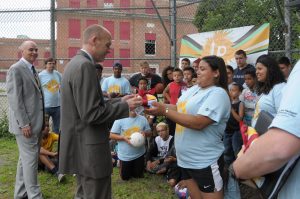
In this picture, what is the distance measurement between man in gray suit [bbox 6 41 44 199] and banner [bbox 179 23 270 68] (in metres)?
3.89

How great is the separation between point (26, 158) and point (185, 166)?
2.37 metres

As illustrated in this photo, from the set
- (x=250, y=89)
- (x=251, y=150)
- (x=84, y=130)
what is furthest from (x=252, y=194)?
(x=251, y=150)

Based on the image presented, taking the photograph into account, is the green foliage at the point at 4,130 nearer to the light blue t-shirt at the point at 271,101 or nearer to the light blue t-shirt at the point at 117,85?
the light blue t-shirt at the point at 117,85

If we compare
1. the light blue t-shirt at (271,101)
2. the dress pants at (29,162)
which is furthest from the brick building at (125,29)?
the light blue t-shirt at (271,101)

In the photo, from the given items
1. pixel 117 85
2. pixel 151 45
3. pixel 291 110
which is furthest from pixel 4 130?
pixel 291 110

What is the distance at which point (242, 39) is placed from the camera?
A: 22.5 feet

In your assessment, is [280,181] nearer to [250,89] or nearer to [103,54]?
[103,54]

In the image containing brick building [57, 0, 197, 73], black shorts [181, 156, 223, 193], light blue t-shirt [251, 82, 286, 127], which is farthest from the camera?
brick building [57, 0, 197, 73]

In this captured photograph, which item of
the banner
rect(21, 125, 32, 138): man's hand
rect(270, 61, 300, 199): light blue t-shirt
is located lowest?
rect(21, 125, 32, 138): man's hand

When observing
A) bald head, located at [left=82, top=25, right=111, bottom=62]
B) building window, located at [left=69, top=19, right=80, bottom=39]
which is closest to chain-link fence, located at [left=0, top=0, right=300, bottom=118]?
building window, located at [left=69, top=19, right=80, bottom=39]

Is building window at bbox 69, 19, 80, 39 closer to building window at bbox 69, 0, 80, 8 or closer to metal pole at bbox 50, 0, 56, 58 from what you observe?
building window at bbox 69, 0, 80, 8

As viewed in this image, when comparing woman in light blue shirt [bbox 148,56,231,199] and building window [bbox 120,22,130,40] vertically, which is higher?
building window [bbox 120,22,130,40]

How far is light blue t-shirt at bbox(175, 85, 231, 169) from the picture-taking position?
3.19 m

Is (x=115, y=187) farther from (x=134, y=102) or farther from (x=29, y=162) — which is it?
(x=134, y=102)
